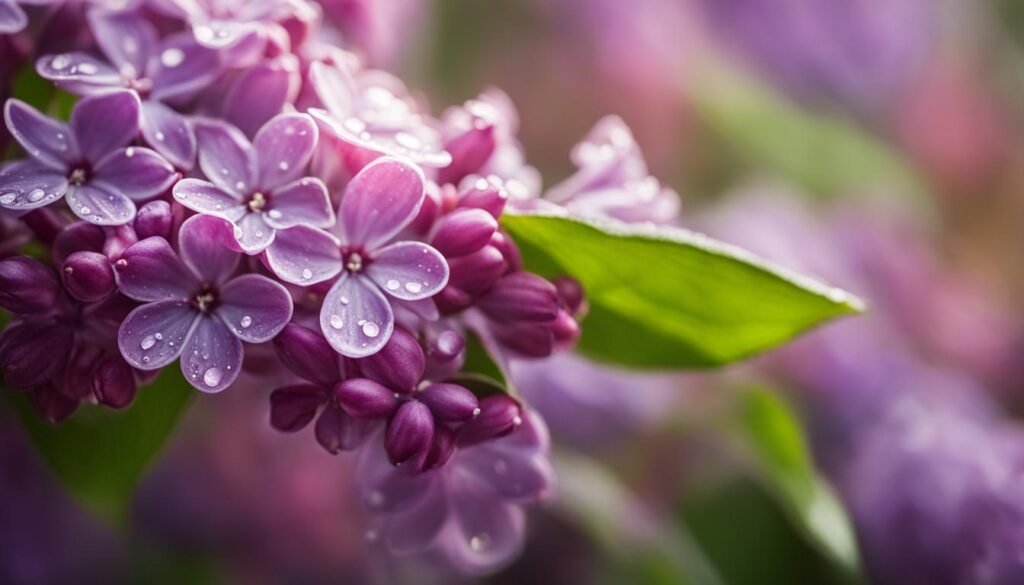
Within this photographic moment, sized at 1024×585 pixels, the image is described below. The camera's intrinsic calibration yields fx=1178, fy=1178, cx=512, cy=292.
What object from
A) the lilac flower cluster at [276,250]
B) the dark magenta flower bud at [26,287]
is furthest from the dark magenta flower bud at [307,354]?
the dark magenta flower bud at [26,287]

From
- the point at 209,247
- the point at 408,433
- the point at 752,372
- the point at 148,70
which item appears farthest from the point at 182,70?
the point at 752,372

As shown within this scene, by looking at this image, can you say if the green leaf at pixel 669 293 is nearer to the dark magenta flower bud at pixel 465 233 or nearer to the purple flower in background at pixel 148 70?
the dark magenta flower bud at pixel 465 233

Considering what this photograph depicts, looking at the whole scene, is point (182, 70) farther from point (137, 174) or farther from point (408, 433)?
point (408, 433)

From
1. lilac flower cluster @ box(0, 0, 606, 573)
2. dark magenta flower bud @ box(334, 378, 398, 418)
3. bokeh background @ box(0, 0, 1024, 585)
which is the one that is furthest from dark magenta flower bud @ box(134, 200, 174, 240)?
bokeh background @ box(0, 0, 1024, 585)

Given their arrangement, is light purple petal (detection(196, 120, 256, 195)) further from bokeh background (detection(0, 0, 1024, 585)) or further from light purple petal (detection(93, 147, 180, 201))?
bokeh background (detection(0, 0, 1024, 585))

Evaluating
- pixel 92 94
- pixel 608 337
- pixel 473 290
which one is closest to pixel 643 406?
pixel 608 337

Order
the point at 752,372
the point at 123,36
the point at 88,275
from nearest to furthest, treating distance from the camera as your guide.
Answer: the point at 88,275 → the point at 123,36 → the point at 752,372
